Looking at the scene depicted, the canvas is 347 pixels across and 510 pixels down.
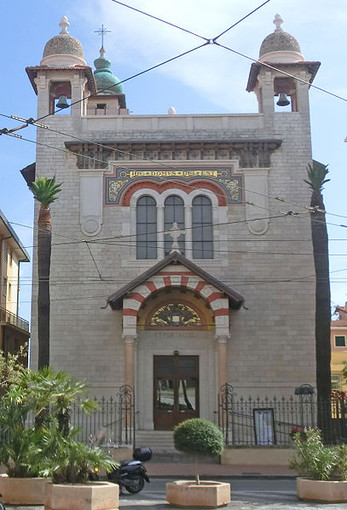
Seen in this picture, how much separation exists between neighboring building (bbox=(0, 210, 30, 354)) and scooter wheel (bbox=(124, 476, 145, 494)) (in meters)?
18.6

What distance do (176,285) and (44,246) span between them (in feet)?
16.5

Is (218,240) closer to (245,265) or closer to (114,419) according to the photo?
(245,265)

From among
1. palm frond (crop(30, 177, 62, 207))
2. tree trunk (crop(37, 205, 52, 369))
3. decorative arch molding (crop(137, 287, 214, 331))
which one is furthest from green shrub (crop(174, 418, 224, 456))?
palm frond (crop(30, 177, 62, 207))

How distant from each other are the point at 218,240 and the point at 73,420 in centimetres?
846

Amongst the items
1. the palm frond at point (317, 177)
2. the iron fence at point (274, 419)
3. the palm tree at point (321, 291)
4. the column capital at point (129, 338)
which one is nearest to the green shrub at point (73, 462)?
the iron fence at point (274, 419)

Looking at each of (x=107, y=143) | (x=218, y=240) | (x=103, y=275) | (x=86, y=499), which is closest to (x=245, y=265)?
(x=218, y=240)

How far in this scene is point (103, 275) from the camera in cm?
2667

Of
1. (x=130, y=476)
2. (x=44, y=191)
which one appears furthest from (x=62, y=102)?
(x=130, y=476)

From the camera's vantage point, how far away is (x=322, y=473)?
552 inches

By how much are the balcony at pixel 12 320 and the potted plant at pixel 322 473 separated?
845 inches

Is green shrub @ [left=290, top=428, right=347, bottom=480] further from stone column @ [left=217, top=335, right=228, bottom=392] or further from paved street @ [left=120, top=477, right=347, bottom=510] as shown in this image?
stone column @ [left=217, top=335, right=228, bottom=392]

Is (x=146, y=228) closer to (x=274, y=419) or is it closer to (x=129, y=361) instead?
(x=129, y=361)

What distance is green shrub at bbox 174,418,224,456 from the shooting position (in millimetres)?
13789

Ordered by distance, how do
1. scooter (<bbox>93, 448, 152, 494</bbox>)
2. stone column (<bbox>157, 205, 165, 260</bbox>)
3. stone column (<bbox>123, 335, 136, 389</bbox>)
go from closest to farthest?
scooter (<bbox>93, 448, 152, 494</bbox>)
stone column (<bbox>123, 335, 136, 389</bbox>)
stone column (<bbox>157, 205, 165, 260</bbox>)
